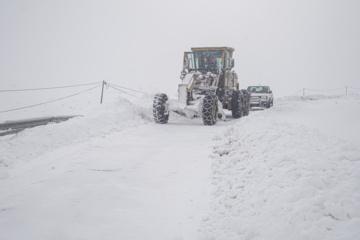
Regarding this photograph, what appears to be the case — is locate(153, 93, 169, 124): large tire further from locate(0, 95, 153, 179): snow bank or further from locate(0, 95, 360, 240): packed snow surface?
locate(0, 95, 360, 240): packed snow surface

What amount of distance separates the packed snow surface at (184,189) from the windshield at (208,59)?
22.5ft

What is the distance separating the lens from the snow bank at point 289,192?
276 centimetres

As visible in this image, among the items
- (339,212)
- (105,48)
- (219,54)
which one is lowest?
(339,212)

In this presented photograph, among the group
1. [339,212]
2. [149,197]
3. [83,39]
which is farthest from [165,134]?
[83,39]

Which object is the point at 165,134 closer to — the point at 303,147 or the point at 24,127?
the point at 24,127

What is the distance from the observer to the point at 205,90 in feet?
42.8

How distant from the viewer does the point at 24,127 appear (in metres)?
8.45

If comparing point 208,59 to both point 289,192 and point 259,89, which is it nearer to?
point 259,89

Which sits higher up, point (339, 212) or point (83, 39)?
point (83, 39)

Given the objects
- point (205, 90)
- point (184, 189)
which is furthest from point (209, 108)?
point (184, 189)

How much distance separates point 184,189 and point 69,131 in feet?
16.2

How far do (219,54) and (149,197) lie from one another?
10354mm

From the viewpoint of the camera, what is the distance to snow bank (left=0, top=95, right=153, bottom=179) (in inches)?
260

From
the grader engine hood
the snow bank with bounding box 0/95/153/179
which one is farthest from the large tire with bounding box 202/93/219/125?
the snow bank with bounding box 0/95/153/179
